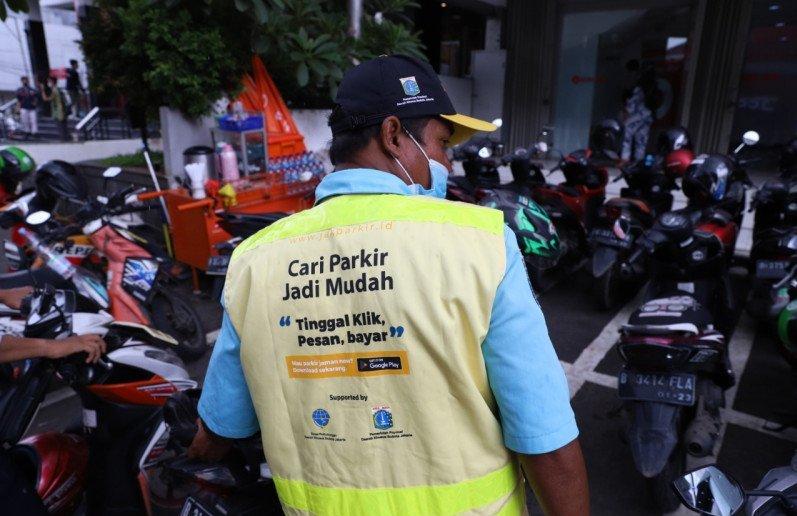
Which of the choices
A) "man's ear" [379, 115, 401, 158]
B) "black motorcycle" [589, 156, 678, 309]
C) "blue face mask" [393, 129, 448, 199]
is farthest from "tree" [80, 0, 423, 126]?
"man's ear" [379, 115, 401, 158]

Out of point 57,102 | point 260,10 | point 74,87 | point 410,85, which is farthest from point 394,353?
point 74,87

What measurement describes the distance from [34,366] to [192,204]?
10.1ft

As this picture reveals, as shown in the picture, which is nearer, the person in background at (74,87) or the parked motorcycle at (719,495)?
the parked motorcycle at (719,495)

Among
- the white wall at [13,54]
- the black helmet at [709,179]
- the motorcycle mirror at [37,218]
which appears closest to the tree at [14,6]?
the motorcycle mirror at [37,218]

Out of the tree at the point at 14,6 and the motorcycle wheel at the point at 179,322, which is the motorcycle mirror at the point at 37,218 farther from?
the tree at the point at 14,6

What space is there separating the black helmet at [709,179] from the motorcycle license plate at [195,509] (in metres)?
4.01

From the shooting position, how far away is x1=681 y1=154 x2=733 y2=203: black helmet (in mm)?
4125

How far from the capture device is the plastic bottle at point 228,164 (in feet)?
19.8

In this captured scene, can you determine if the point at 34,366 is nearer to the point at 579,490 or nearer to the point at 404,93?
the point at 404,93

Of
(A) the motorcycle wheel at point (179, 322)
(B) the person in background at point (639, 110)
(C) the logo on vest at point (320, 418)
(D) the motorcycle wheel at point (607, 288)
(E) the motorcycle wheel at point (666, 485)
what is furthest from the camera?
(B) the person in background at point (639, 110)

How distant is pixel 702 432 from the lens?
2512 mm

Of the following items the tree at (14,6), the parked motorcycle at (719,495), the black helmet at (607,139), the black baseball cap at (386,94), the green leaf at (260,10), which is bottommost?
the parked motorcycle at (719,495)

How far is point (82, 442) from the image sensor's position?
7.67 ft

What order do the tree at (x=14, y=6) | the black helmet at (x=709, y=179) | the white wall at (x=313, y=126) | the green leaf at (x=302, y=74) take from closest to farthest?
the tree at (x=14, y=6) → the black helmet at (x=709, y=179) → the green leaf at (x=302, y=74) → the white wall at (x=313, y=126)
